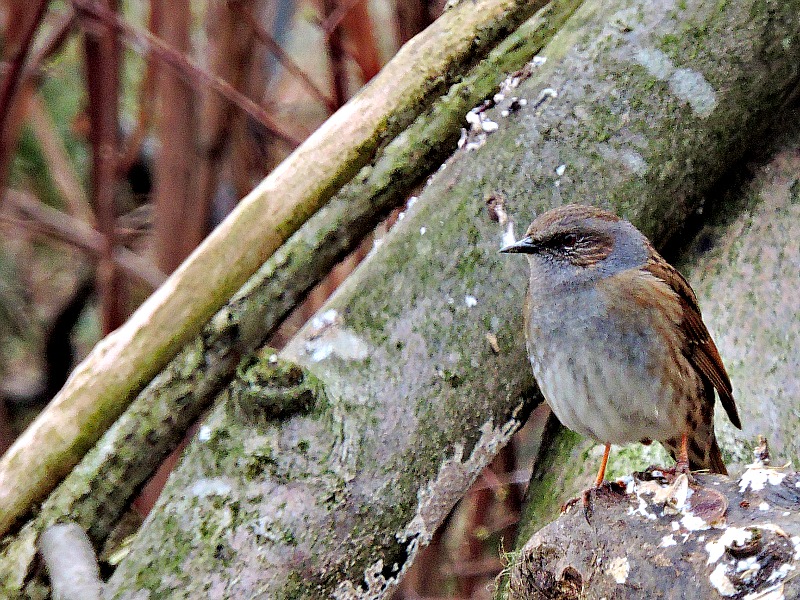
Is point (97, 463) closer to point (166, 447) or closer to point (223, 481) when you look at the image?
point (166, 447)

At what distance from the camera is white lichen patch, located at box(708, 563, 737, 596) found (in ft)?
5.37

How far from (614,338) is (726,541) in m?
0.81

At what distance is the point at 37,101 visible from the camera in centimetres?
445

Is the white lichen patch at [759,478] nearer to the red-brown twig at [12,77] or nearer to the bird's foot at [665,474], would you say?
the bird's foot at [665,474]

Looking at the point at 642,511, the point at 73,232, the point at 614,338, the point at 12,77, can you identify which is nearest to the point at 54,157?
the point at 73,232

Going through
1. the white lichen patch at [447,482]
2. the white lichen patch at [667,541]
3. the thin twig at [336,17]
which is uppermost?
the thin twig at [336,17]

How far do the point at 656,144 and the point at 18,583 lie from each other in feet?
6.64

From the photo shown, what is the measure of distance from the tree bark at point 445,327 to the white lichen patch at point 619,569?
0.58m

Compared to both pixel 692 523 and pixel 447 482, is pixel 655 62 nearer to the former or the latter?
pixel 447 482

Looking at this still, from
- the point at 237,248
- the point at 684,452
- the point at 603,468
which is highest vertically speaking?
the point at 237,248

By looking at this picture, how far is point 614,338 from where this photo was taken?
2438 mm

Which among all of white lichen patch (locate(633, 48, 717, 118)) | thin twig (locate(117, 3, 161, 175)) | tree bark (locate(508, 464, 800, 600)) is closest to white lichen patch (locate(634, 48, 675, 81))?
white lichen patch (locate(633, 48, 717, 118))

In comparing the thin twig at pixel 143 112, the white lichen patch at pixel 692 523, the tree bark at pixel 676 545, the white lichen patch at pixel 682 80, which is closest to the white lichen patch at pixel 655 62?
the white lichen patch at pixel 682 80

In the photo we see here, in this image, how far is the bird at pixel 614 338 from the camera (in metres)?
2.42
